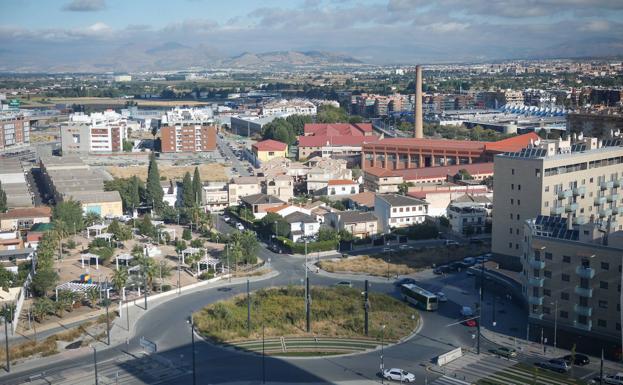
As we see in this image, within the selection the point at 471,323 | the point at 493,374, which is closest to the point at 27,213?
the point at 471,323

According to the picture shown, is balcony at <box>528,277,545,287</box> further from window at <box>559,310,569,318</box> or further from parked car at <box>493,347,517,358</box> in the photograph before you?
parked car at <box>493,347,517,358</box>

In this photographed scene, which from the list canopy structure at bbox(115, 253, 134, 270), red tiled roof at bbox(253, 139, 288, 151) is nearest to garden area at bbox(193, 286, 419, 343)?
canopy structure at bbox(115, 253, 134, 270)

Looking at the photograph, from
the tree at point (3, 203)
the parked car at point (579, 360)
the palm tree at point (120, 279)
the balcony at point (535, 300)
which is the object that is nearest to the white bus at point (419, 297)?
the balcony at point (535, 300)

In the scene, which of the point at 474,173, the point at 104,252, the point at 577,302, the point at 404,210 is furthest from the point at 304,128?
the point at 577,302

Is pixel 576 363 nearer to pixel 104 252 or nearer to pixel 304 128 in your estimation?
pixel 104 252

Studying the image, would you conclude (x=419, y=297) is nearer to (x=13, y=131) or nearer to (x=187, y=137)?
(x=187, y=137)
